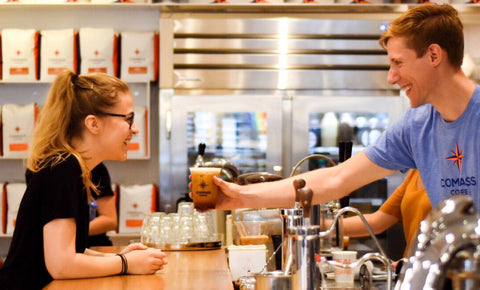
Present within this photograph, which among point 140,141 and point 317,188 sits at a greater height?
point 140,141

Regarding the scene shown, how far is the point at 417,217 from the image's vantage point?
3.38 meters

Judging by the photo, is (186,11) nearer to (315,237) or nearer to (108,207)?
(108,207)

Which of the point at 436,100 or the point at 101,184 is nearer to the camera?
the point at 436,100

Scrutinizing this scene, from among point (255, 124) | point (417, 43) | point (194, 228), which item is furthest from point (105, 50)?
point (417, 43)

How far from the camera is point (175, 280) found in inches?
90.0

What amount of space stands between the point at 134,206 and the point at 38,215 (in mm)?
2795

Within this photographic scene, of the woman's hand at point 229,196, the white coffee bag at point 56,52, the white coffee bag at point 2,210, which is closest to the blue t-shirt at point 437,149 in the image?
the woman's hand at point 229,196

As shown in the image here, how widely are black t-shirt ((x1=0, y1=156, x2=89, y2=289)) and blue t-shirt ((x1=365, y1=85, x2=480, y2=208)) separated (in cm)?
118

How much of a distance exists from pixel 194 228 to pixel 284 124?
84.1 inches

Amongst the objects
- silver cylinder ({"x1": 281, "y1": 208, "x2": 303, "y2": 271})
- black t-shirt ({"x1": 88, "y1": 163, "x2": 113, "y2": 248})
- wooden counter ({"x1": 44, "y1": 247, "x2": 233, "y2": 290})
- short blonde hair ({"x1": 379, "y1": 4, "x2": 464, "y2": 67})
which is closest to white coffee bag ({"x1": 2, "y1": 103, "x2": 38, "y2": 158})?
black t-shirt ({"x1": 88, "y1": 163, "x2": 113, "y2": 248})

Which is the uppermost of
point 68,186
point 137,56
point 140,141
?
point 137,56

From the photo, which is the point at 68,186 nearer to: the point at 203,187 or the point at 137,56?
the point at 203,187

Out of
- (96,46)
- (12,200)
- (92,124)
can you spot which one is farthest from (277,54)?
(92,124)

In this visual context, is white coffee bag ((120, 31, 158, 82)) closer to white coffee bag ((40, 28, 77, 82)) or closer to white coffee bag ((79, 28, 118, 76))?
white coffee bag ((79, 28, 118, 76))
